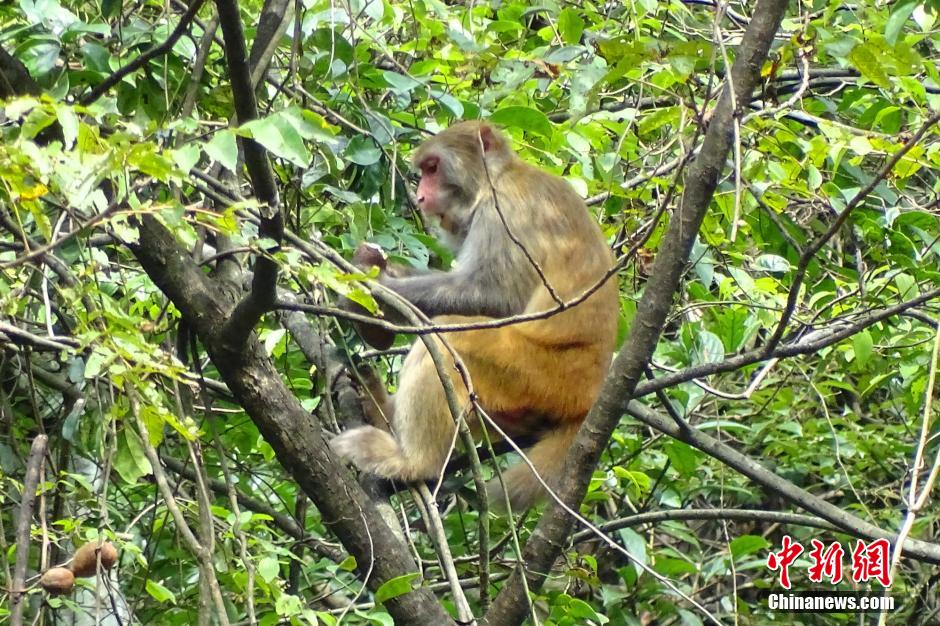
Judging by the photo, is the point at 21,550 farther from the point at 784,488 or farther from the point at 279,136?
the point at 784,488

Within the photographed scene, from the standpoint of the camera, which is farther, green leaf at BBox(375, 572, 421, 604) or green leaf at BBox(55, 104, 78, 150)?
green leaf at BBox(375, 572, 421, 604)

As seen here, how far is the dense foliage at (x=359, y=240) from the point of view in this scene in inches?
117

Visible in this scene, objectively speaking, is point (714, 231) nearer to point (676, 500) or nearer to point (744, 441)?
point (676, 500)

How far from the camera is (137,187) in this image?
271cm

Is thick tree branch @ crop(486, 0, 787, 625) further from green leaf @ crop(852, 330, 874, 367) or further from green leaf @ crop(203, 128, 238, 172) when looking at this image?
green leaf @ crop(852, 330, 874, 367)

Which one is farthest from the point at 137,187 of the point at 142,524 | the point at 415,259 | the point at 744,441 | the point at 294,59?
the point at 744,441

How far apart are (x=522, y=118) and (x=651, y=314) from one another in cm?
158

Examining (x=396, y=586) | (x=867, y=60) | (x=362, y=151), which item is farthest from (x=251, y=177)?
(x=867, y=60)

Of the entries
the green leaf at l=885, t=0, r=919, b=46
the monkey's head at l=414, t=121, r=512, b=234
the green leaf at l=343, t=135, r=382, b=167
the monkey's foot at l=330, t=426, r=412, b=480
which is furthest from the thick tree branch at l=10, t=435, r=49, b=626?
the monkey's head at l=414, t=121, r=512, b=234

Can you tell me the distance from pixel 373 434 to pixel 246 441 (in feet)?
1.98

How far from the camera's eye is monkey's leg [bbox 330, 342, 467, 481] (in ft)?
15.9

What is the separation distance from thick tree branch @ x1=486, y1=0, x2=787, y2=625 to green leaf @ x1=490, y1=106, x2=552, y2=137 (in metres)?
1.44

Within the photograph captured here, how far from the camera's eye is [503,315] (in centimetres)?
556

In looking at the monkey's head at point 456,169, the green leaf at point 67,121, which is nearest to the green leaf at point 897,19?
the green leaf at point 67,121
